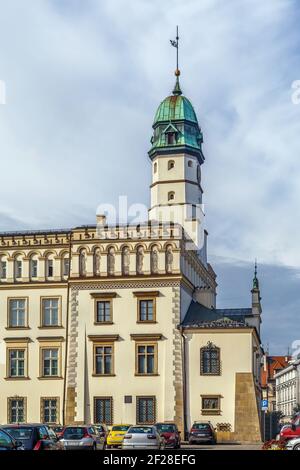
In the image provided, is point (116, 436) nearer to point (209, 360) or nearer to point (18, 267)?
point (209, 360)

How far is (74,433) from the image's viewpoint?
41.0 m

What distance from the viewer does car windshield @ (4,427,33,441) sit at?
31469 millimetres

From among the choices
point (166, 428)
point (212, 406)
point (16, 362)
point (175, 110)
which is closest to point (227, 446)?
point (212, 406)

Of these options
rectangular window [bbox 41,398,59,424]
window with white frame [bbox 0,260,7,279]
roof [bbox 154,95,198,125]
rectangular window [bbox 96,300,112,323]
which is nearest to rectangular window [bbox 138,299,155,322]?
rectangular window [bbox 96,300,112,323]

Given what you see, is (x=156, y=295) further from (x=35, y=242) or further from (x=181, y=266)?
(x=35, y=242)

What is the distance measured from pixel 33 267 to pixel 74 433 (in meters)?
32.5

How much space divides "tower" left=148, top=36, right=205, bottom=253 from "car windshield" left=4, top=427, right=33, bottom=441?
48381mm

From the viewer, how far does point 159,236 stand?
69.8 metres

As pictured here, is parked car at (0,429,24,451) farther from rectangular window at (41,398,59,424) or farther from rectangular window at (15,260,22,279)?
rectangular window at (15,260,22,279)

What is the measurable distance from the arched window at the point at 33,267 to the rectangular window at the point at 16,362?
5.94 m

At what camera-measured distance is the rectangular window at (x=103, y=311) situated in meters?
69.6
